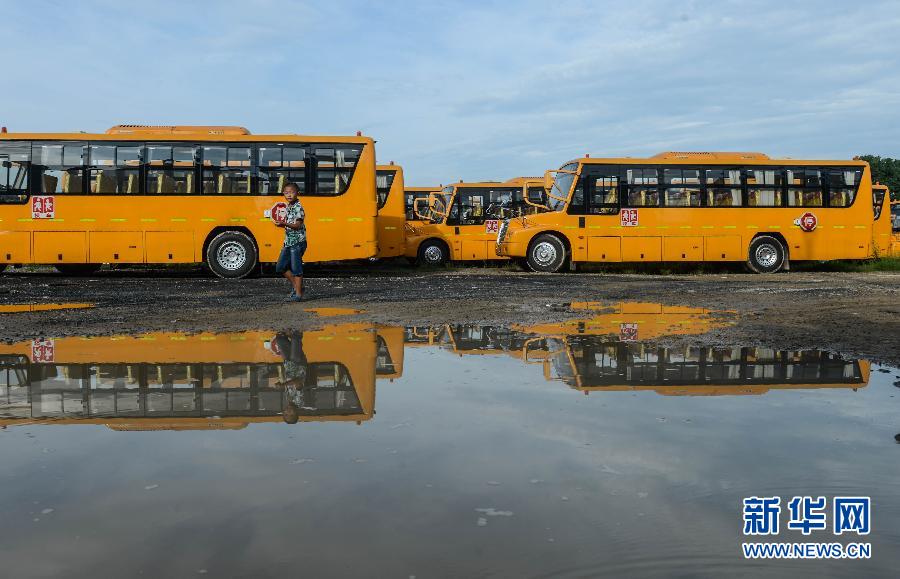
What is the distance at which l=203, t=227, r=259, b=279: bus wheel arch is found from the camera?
1812cm

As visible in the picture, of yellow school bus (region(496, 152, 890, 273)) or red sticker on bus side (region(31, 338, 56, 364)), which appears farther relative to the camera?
yellow school bus (region(496, 152, 890, 273))

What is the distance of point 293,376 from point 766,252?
18450 mm

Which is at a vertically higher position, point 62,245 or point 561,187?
point 561,187

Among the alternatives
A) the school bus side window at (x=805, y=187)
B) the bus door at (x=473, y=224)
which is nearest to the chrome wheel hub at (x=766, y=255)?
the school bus side window at (x=805, y=187)

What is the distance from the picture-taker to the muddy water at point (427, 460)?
2471 mm

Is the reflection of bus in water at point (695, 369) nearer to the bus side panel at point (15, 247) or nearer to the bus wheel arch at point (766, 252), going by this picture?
the bus side panel at point (15, 247)

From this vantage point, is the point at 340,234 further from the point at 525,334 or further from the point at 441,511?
the point at 441,511

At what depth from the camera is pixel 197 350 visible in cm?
651

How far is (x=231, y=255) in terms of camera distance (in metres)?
18.2

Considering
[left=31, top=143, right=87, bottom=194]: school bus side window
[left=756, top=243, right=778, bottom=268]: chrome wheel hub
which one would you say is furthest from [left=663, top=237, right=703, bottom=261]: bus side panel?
[left=31, top=143, right=87, bottom=194]: school bus side window

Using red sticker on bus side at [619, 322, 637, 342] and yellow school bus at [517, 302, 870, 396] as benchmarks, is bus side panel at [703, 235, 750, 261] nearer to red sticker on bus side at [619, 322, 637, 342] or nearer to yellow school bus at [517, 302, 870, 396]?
red sticker on bus side at [619, 322, 637, 342]

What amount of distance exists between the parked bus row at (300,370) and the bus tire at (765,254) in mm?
14145

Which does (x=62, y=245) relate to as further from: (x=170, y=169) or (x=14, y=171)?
(x=170, y=169)

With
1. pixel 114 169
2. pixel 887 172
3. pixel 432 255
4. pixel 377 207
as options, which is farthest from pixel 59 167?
pixel 887 172
